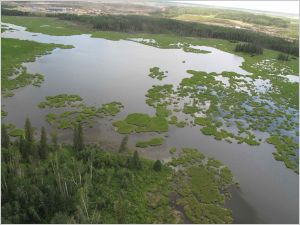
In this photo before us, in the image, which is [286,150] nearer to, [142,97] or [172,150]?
[172,150]

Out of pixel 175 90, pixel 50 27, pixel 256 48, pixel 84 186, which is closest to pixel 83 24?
pixel 50 27

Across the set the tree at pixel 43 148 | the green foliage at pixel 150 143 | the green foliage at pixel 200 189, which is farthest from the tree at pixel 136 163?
the tree at pixel 43 148

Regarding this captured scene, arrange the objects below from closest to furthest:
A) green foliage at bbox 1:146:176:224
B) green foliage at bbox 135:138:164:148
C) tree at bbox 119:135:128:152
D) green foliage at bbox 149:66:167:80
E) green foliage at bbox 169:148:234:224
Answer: green foliage at bbox 1:146:176:224 → green foliage at bbox 169:148:234:224 → tree at bbox 119:135:128:152 → green foliage at bbox 135:138:164:148 → green foliage at bbox 149:66:167:80

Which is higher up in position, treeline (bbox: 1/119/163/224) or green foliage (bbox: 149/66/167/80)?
treeline (bbox: 1/119/163/224)

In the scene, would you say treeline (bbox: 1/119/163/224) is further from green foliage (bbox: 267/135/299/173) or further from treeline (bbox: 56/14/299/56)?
treeline (bbox: 56/14/299/56)

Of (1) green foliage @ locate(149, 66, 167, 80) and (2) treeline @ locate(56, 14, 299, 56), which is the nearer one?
(1) green foliage @ locate(149, 66, 167, 80)

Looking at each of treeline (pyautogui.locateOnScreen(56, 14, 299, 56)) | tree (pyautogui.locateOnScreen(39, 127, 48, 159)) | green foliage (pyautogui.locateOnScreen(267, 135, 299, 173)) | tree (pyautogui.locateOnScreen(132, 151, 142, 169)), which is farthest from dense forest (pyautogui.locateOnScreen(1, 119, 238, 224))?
treeline (pyautogui.locateOnScreen(56, 14, 299, 56))
